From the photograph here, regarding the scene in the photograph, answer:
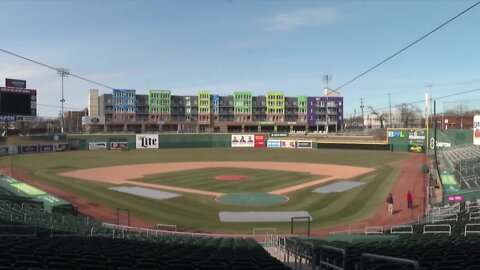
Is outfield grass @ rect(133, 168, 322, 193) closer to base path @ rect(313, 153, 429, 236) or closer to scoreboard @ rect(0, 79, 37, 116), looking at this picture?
base path @ rect(313, 153, 429, 236)

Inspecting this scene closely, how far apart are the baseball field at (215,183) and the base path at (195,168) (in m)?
0.09

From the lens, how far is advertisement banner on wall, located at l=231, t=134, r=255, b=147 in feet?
283

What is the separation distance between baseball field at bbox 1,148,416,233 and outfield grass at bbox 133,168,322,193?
93mm

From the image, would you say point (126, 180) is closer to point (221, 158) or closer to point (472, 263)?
point (221, 158)

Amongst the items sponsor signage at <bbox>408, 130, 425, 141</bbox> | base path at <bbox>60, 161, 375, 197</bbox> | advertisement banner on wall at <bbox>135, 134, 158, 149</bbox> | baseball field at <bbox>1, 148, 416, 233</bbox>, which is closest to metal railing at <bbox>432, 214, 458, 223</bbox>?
baseball field at <bbox>1, 148, 416, 233</bbox>

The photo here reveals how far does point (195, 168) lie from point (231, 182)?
39.9 ft

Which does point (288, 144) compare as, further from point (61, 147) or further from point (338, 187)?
point (61, 147)

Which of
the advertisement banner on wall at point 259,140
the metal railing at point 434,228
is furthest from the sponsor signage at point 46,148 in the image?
the metal railing at point 434,228

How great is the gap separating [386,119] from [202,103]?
8852 centimetres

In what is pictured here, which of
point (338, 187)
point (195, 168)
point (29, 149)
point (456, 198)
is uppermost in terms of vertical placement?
point (29, 149)

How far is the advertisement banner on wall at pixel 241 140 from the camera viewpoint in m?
86.4

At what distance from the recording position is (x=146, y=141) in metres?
83.6

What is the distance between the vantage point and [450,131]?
55.0 m

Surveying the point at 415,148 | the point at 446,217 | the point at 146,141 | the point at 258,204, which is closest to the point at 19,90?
the point at 146,141
